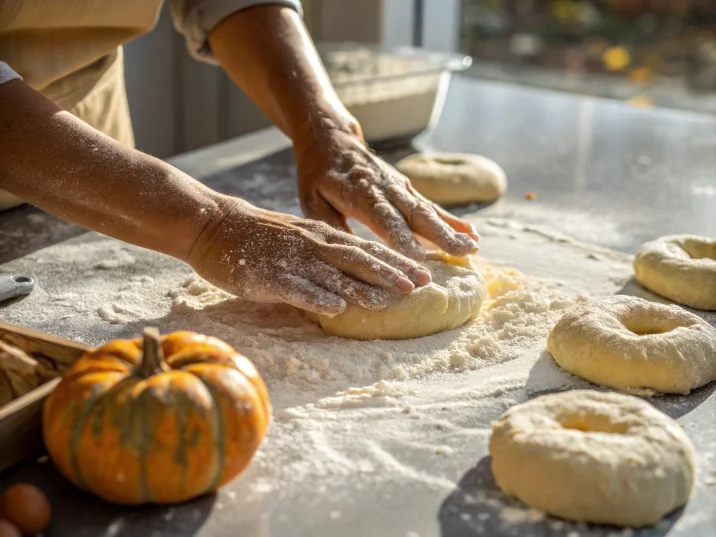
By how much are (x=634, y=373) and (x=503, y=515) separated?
0.47 m

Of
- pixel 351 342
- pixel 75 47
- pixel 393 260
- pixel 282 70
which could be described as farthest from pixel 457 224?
pixel 75 47

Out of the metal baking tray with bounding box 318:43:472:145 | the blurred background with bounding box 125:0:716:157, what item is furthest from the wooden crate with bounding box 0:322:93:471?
the blurred background with bounding box 125:0:716:157

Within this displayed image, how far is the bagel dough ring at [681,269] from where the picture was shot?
190 cm

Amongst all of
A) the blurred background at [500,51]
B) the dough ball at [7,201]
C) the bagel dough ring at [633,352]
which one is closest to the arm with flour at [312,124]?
the bagel dough ring at [633,352]

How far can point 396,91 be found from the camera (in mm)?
2902

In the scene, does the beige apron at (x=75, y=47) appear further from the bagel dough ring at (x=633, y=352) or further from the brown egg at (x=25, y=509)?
the bagel dough ring at (x=633, y=352)

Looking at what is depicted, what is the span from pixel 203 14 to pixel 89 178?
88cm

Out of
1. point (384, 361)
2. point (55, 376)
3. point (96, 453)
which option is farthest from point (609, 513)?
point (55, 376)

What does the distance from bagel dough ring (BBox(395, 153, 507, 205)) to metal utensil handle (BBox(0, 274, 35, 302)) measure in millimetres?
1147

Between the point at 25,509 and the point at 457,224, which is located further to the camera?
the point at 457,224

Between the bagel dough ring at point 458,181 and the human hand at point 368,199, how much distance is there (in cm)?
39

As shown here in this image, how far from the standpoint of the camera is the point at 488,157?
2961 mm

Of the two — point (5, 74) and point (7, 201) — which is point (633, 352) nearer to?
point (5, 74)

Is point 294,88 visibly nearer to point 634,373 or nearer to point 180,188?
point 180,188
